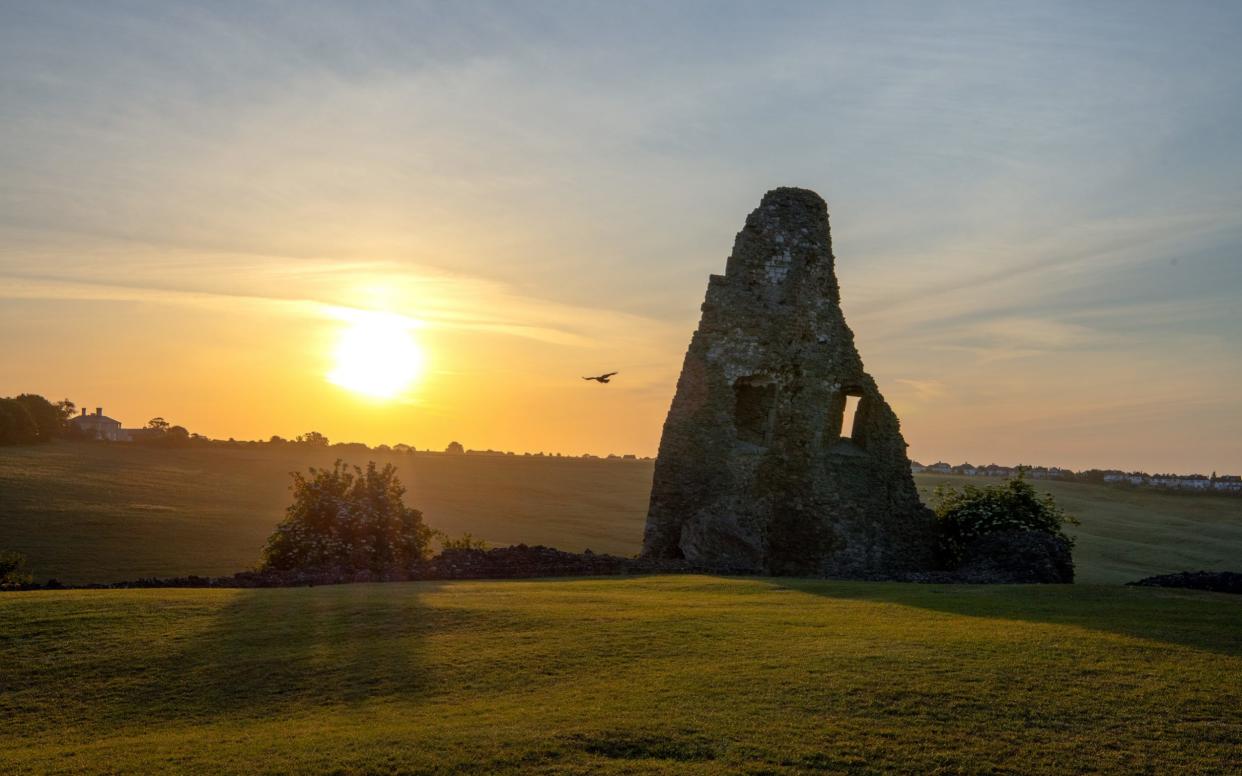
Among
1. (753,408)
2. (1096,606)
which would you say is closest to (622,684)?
(1096,606)

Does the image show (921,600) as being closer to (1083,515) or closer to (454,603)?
(454,603)

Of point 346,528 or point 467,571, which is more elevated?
point 346,528

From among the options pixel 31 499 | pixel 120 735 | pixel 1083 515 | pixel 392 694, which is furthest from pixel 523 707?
pixel 1083 515

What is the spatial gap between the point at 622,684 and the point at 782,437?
18154 mm

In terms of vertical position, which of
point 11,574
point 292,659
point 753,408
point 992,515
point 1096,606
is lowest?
point 11,574

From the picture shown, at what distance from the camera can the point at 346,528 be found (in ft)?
86.3

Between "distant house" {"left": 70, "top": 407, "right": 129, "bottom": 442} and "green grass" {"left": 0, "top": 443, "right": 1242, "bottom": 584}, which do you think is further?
"distant house" {"left": 70, "top": 407, "right": 129, "bottom": 442}

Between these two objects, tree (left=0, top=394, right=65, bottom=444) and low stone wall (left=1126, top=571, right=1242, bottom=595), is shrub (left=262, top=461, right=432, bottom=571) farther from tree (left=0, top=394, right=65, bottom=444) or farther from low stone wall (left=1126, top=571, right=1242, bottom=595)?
tree (left=0, top=394, right=65, bottom=444)

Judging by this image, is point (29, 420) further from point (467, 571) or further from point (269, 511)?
point (467, 571)

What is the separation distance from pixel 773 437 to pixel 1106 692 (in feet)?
60.1

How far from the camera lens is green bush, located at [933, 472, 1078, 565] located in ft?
92.8

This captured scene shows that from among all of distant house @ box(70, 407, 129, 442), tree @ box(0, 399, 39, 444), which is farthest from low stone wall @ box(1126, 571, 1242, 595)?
distant house @ box(70, 407, 129, 442)

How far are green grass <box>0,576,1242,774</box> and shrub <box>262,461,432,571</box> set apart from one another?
376 inches

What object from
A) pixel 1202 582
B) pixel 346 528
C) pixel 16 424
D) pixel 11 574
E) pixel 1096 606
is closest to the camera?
pixel 1096 606
